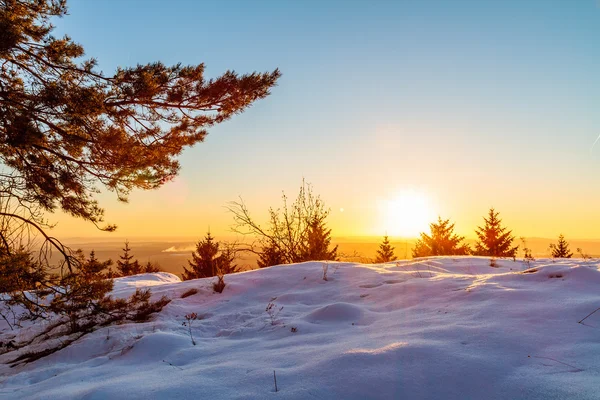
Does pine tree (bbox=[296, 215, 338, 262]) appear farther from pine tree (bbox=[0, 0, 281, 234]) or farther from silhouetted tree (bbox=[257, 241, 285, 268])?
pine tree (bbox=[0, 0, 281, 234])

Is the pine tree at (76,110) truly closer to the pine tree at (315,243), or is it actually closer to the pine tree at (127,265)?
the pine tree at (315,243)

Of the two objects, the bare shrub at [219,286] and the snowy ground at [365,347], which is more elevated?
the bare shrub at [219,286]

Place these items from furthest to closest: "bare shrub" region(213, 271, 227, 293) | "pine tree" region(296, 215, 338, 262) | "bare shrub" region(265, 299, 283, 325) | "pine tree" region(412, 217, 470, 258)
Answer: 1. "pine tree" region(412, 217, 470, 258)
2. "pine tree" region(296, 215, 338, 262)
3. "bare shrub" region(213, 271, 227, 293)
4. "bare shrub" region(265, 299, 283, 325)

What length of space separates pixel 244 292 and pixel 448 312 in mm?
2682

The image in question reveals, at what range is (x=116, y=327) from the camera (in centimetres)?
380

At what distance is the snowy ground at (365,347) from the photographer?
1825 mm

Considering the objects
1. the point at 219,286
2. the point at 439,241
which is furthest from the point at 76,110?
the point at 439,241

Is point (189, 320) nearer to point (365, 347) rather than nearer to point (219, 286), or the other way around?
point (219, 286)

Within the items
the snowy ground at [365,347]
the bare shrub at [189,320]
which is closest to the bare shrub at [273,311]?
the snowy ground at [365,347]

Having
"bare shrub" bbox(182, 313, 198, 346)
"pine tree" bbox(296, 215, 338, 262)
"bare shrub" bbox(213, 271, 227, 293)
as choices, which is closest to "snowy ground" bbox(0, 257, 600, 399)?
"bare shrub" bbox(182, 313, 198, 346)

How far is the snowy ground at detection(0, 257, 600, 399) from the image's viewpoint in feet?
5.99

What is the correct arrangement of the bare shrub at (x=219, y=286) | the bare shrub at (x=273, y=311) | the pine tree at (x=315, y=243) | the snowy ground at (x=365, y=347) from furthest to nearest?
the pine tree at (x=315, y=243) < the bare shrub at (x=219, y=286) < the bare shrub at (x=273, y=311) < the snowy ground at (x=365, y=347)

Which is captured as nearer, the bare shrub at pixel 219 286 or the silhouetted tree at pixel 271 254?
the bare shrub at pixel 219 286

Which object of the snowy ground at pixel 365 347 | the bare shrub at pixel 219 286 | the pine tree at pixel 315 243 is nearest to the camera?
the snowy ground at pixel 365 347
